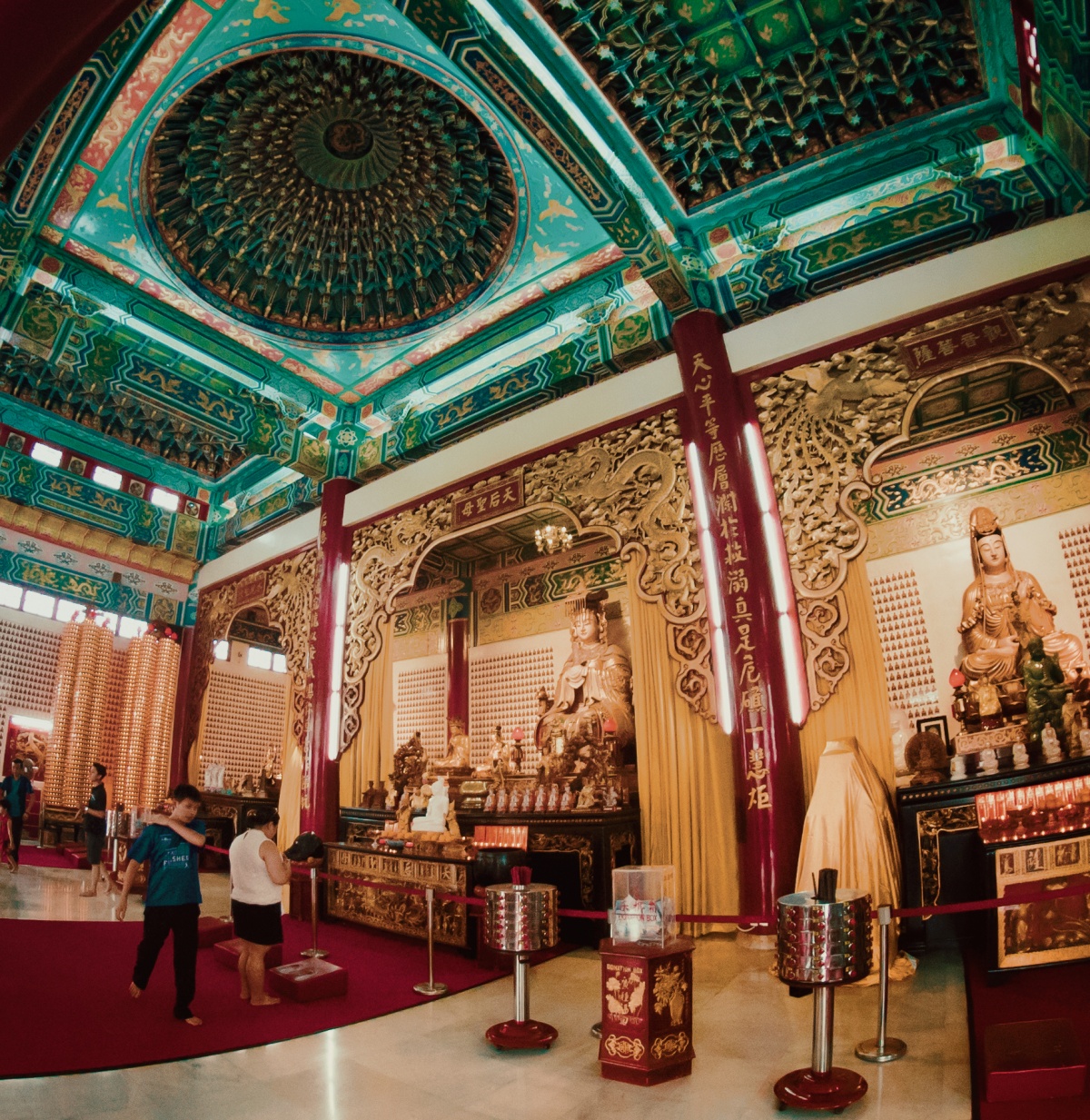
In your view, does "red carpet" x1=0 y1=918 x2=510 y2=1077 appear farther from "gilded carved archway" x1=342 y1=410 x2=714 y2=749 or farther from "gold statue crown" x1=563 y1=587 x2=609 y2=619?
"gold statue crown" x1=563 y1=587 x2=609 y2=619

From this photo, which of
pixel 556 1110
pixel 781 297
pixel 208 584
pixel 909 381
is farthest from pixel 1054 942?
pixel 208 584

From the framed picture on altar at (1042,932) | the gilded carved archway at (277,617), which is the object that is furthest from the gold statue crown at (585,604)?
the framed picture on altar at (1042,932)

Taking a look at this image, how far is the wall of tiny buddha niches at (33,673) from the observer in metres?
9.58

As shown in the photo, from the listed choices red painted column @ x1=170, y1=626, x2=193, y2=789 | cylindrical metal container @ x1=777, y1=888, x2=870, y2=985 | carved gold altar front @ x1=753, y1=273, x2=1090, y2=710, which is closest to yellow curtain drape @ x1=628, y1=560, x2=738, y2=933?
carved gold altar front @ x1=753, y1=273, x2=1090, y2=710

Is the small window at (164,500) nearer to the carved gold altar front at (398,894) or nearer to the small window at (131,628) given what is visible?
the small window at (131,628)

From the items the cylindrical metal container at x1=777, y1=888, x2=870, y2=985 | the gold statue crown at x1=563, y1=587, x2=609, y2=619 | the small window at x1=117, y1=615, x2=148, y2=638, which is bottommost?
the cylindrical metal container at x1=777, y1=888, x2=870, y2=985

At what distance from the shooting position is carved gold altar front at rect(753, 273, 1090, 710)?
5008 millimetres

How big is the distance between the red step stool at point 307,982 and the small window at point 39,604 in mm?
7770

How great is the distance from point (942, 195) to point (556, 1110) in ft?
19.9

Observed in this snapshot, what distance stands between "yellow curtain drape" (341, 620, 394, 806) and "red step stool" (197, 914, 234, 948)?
8.22 feet

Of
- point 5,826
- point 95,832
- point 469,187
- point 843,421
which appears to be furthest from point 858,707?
point 5,826

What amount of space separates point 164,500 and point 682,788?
8.94 m

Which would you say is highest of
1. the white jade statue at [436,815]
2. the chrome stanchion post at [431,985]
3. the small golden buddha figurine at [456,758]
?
the small golden buddha figurine at [456,758]

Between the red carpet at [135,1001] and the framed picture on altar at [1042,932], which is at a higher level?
the framed picture on altar at [1042,932]
